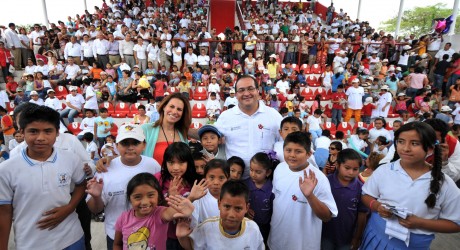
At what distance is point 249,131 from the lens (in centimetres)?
246

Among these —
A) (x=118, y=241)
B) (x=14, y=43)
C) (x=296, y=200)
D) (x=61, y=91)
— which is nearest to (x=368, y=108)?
(x=296, y=200)

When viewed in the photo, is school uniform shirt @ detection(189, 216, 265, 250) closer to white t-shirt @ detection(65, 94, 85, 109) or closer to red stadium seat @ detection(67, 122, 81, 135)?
red stadium seat @ detection(67, 122, 81, 135)

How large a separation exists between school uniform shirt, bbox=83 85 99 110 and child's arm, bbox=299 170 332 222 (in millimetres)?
8110

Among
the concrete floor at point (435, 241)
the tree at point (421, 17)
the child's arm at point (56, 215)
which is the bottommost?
the concrete floor at point (435, 241)

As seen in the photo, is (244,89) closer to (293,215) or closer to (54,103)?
(293,215)

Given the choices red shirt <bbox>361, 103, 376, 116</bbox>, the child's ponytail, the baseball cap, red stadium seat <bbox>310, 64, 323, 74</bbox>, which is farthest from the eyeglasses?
red stadium seat <bbox>310, 64, 323, 74</bbox>

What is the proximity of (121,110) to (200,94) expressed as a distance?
2621 mm

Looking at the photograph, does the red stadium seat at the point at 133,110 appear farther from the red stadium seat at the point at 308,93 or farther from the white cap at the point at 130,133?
the white cap at the point at 130,133

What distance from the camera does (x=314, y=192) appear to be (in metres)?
1.86

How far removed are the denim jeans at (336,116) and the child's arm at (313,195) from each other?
761cm

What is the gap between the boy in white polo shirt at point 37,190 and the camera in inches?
63.2

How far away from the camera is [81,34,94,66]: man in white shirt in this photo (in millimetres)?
10055

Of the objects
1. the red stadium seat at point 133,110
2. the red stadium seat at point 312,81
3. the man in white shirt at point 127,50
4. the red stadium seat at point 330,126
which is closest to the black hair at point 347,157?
the red stadium seat at point 330,126

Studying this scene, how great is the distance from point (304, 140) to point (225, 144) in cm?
88
